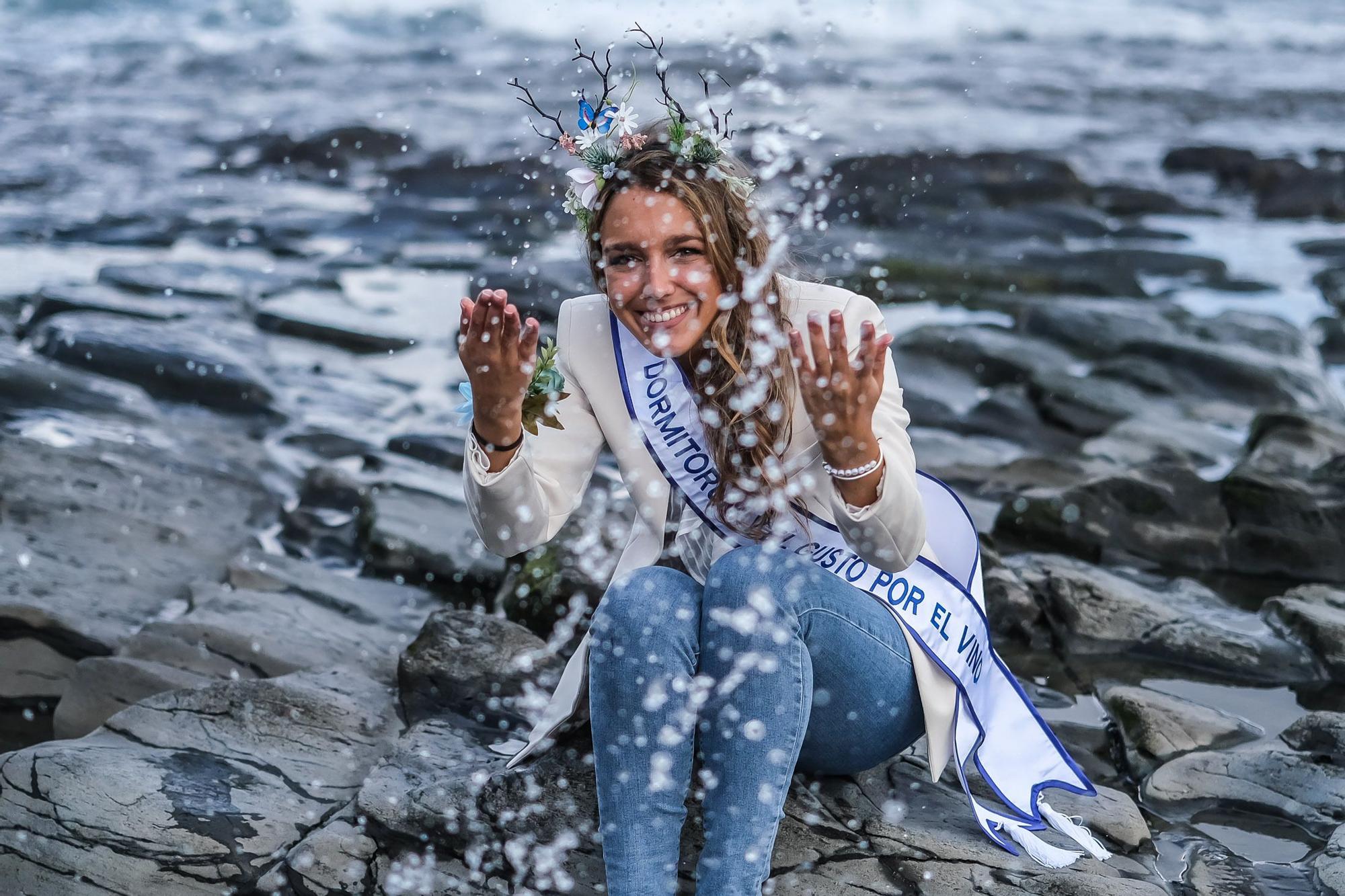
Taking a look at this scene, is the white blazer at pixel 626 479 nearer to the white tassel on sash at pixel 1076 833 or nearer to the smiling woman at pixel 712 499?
the smiling woman at pixel 712 499

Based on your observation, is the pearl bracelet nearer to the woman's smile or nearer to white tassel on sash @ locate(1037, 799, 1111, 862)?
the woman's smile

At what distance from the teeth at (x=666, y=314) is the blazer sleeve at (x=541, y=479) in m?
0.32

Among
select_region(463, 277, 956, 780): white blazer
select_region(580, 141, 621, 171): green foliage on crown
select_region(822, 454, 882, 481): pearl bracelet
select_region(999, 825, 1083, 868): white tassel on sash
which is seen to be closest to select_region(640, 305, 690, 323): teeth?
select_region(463, 277, 956, 780): white blazer

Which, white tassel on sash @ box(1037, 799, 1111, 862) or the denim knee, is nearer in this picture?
the denim knee

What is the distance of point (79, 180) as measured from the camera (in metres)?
12.6

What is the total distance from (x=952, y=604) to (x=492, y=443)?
1079 millimetres

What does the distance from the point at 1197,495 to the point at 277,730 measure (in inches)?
155

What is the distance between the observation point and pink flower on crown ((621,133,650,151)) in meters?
3.04

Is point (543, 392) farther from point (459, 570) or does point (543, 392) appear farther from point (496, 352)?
point (459, 570)

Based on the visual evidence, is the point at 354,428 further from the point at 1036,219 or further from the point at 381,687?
the point at 1036,219

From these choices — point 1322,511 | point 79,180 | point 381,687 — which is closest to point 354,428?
point 381,687

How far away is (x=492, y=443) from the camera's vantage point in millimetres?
2883

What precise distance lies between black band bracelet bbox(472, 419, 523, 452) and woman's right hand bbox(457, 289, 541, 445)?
78mm

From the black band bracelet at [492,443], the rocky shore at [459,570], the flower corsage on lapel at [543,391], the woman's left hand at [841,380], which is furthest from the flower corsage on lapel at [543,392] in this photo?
the rocky shore at [459,570]
